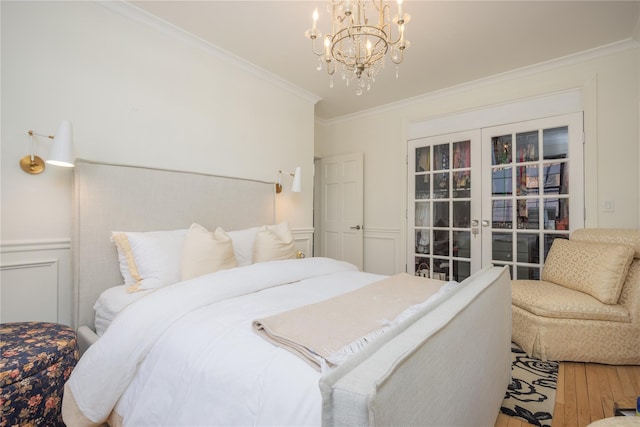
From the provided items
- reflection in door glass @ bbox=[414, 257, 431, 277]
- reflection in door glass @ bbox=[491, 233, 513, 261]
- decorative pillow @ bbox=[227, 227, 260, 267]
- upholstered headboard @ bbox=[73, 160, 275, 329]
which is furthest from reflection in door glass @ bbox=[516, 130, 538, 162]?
upholstered headboard @ bbox=[73, 160, 275, 329]

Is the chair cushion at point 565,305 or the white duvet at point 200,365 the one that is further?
the chair cushion at point 565,305

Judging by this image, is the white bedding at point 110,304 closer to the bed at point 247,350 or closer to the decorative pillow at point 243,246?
the bed at point 247,350

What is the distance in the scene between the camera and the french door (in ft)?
9.98

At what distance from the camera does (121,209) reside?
2.11 meters

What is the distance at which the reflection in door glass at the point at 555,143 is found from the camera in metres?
3.03

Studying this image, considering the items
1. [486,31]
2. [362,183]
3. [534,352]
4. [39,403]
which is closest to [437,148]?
[362,183]

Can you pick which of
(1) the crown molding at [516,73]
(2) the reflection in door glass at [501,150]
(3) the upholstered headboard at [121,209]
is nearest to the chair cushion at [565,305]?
(2) the reflection in door glass at [501,150]

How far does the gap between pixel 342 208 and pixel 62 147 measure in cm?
334

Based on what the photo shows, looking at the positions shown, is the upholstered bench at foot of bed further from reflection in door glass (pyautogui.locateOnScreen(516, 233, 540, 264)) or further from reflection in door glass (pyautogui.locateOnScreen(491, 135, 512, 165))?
reflection in door glass (pyautogui.locateOnScreen(491, 135, 512, 165))

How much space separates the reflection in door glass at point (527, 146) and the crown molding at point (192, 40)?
93.7 inches

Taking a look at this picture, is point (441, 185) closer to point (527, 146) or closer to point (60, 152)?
point (527, 146)

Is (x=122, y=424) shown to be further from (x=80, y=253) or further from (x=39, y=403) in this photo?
(x=80, y=253)

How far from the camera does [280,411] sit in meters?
0.87

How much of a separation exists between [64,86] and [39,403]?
1793 mm
